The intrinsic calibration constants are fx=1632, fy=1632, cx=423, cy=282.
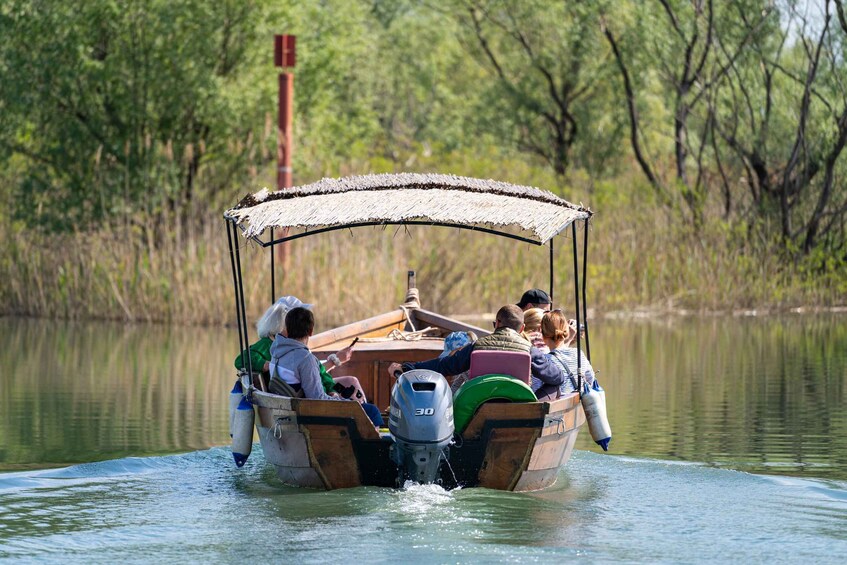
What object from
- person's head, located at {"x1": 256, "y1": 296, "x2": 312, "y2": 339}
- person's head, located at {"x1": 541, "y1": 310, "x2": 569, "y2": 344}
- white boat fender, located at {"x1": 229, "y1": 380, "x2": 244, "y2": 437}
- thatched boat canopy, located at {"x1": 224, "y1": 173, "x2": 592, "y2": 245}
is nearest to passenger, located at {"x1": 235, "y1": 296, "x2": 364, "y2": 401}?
person's head, located at {"x1": 256, "y1": 296, "x2": 312, "y2": 339}

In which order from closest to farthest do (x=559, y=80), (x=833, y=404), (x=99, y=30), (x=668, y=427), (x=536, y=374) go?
(x=536, y=374), (x=668, y=427), (x=833, y=404), (x=99, y=30), (x=559, y=80)

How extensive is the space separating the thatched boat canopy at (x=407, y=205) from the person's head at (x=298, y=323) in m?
0.69

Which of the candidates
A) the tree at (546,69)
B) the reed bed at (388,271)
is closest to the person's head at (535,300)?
the reed bed at (388,271)

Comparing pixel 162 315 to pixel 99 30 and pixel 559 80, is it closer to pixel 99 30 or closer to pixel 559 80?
pixel 99 30

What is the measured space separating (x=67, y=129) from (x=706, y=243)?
11257 millimetres

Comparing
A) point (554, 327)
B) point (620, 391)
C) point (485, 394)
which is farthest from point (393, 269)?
point (485, 394)

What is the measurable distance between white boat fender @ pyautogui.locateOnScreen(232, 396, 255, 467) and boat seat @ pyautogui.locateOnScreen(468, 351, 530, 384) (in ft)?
5.82

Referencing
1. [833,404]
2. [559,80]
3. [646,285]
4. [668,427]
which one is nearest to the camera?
[668,427]

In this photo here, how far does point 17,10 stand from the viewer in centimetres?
2639

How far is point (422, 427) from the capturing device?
35.2ft

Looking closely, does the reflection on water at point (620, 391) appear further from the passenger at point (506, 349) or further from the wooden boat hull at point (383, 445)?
the wooden boat hull at point (383, 445)

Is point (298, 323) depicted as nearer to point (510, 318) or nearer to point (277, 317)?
point (277, 317)

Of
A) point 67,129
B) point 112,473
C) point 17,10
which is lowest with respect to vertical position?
point 112,473

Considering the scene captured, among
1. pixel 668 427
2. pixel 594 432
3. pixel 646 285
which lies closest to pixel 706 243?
pixel 646 285
